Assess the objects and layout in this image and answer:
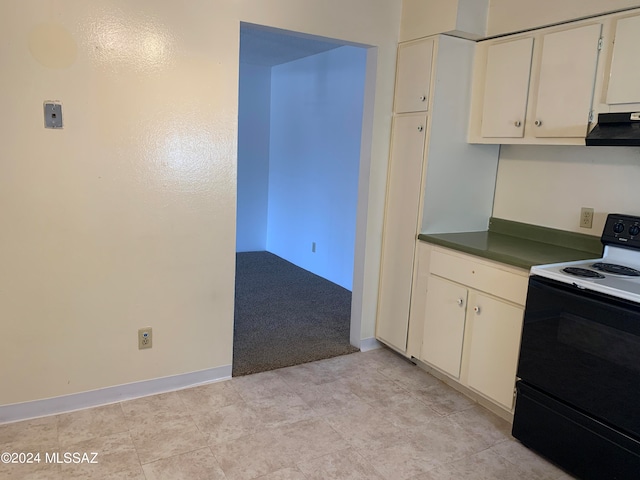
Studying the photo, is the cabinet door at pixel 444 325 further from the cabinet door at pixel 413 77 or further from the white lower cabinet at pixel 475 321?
the cabinet door at pixel 413 77

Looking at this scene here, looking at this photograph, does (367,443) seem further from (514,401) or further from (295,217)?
(295,217)

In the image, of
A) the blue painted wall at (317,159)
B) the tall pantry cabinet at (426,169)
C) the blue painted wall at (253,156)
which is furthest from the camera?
the blue painted wall at (253,156)

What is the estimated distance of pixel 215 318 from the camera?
273 cm

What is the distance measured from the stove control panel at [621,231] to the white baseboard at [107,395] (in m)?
2.19

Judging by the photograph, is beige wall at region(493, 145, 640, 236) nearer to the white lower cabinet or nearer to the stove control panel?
the stove control panel

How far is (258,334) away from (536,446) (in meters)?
1.93

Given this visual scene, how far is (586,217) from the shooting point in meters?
2.62

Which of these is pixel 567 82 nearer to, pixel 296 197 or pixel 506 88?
pixel 506 88

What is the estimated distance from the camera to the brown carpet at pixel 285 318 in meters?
3.13

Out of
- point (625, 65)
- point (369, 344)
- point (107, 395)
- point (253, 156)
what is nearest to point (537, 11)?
point (625, 65)

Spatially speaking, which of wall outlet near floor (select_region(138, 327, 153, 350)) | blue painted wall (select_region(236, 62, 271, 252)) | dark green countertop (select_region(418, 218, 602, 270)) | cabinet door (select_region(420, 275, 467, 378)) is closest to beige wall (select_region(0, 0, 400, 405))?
wall outlet near floor (select_region(138, 327, 153, 350))

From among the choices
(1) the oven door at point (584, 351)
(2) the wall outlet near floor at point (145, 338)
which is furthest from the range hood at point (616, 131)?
(2) the wall outlet near floor at point (145, 338)

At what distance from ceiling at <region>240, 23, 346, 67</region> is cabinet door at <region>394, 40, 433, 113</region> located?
111cm

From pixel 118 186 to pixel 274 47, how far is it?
2.97 m
